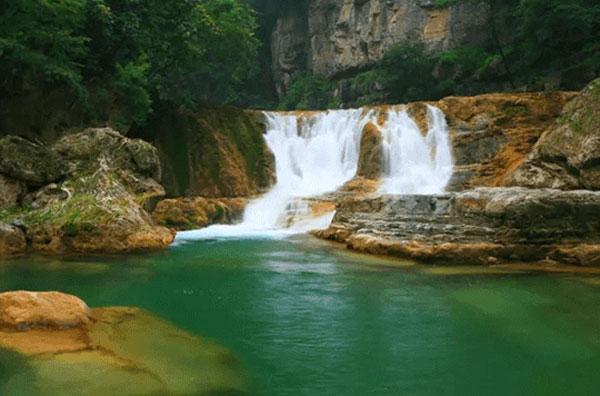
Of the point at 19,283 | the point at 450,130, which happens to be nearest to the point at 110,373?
the point at 19,283

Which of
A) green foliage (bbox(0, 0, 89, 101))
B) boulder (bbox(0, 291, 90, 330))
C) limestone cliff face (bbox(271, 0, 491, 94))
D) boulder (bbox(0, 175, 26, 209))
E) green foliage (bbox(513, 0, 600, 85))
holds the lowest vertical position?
boulder (bbox(0, 291, 90, 330))

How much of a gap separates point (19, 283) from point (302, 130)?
18.0 meters

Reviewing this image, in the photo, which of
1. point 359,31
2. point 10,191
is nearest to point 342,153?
point 10,191

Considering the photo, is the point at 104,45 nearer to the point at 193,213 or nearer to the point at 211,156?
the point at 211,156

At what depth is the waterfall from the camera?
21.9 metres

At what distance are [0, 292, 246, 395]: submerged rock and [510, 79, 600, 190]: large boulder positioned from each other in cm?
A: 1410

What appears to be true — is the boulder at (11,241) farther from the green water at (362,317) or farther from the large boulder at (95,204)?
the green water at (362,317)

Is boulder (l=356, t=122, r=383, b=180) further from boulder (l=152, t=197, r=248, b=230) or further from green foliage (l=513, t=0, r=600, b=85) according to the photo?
green foliage (l=513, t=0, r=600, b=85)

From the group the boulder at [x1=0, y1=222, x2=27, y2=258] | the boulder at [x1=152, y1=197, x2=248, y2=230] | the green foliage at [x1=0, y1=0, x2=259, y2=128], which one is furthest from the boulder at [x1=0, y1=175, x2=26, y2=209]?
the boulder at [x1=152, y1=197, x2=248, y2=230]

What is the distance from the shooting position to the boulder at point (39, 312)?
211 inches

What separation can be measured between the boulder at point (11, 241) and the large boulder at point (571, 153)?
14.6m

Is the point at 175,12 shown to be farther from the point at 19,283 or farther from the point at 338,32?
the point at 338,32

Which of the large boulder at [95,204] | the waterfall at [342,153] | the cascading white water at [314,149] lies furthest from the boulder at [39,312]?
the cascading white water at [314,149]

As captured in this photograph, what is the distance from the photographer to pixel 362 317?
6633 mm
